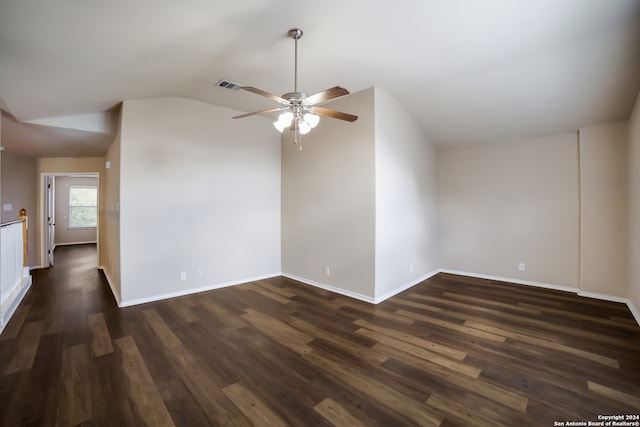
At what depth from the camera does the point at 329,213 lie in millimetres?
4613

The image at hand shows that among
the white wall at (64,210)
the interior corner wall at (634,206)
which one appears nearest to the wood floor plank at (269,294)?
the interior corner wall at (634,206)

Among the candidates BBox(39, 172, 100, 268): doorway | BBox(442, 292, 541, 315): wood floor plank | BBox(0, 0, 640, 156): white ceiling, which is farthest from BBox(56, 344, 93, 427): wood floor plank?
BBox(39, 172, 100, 268): doorway

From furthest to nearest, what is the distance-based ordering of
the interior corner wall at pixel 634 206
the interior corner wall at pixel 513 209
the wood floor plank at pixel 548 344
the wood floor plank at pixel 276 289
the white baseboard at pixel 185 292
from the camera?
the interior corner wall at pixel 513 209 < the wood floor plank at pixel 276 289 < the white baseboard at pixel 185 292 < the interior corner wall at pixel 634 206 < the wood floor plank at pixel 548 344

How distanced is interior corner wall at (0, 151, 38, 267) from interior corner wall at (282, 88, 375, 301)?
18.8 feet

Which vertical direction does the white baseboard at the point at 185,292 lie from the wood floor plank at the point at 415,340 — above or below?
above

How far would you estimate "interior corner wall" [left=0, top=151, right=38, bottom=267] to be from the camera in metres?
5.84

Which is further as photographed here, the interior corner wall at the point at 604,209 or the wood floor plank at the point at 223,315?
the interior corner wall at the point at 604,209

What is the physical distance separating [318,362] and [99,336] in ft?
7.92

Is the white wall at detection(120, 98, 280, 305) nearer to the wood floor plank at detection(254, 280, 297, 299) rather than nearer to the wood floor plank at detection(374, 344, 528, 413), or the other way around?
the wood floor plank at detection(254, 280, 297, 299)

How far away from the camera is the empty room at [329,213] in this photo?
2111 millimetres

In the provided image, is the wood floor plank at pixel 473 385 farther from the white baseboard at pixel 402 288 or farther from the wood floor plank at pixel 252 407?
the white baseboard at pixel 402 288

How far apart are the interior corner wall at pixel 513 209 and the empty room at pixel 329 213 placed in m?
0.04

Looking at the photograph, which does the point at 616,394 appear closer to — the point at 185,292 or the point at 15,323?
the point at 185,292

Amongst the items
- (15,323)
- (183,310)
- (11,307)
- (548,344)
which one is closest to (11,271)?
(11,307)
